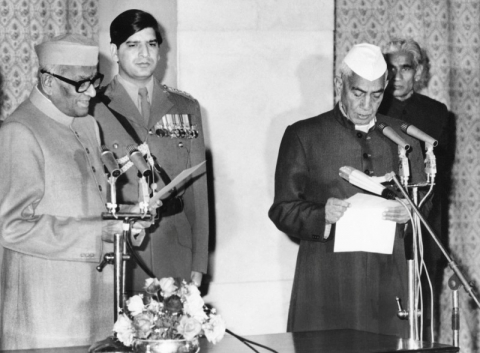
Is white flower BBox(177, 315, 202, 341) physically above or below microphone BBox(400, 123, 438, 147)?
below

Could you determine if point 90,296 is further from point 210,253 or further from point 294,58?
point 294,58

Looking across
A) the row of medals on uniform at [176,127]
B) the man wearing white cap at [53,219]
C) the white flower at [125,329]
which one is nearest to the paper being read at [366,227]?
the row of medals on uniform at [176,127]

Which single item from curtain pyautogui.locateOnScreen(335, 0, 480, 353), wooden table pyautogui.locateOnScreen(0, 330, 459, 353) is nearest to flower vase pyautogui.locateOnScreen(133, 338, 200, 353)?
wooden table pyautogui.locateOnScreen(0, 330, 459, 353)

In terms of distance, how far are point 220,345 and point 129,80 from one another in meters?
1.52

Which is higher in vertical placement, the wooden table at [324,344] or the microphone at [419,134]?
the microphone at [419,134]

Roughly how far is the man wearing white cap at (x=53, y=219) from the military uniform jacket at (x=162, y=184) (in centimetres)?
46

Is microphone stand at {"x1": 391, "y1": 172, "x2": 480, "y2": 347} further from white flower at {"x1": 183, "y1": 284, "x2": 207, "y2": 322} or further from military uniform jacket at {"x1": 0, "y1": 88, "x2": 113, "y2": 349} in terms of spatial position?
military uniform jacket at {"x1": 0, "y1": 88, "x2": 113, "y2": 349}

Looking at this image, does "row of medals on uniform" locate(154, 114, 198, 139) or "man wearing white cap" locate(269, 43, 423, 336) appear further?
"row of medals on uniform" locate(154, 114, 198, 139)

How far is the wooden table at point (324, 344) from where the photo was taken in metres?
3.13

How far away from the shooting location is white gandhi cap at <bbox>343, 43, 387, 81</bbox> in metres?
4.09

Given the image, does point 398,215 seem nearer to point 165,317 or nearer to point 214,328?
point 214,328

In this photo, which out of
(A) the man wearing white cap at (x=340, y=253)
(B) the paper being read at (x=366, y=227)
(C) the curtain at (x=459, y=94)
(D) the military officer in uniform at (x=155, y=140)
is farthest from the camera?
(C) the curtain at (x=459, y=94)

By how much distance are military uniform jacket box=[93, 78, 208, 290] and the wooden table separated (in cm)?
91

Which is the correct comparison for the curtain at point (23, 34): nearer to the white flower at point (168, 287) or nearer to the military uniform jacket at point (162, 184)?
the military uniform jacket at point (162, 184)
